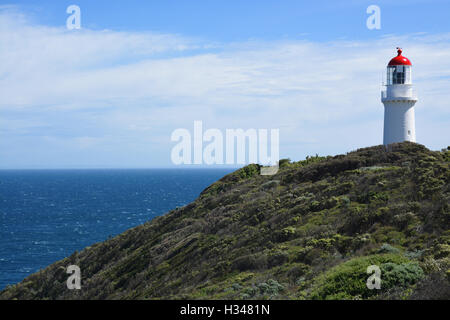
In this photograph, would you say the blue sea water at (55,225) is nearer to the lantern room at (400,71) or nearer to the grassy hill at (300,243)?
the grassy hill at (300,243)

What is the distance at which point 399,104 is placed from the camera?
30.6 meters

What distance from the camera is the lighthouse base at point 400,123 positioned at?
1198 inches

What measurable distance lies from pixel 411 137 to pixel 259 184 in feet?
34.5

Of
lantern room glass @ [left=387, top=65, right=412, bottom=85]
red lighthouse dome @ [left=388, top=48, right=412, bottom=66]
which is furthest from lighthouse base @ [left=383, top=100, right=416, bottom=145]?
red lighthouse dome @ [left=388, top=48, right=412, bottom=66]

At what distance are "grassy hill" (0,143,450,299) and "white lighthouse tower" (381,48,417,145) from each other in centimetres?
188

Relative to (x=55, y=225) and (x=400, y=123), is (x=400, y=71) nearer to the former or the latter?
(x=400, y=123)

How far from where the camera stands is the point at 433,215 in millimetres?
17062

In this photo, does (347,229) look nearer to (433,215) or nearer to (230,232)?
(433,215)

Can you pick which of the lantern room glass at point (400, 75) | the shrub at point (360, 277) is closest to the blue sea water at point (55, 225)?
the lantern room glass at point (400, 75)

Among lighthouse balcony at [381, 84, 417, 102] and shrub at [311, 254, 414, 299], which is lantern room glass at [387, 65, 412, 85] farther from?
shrub at [311, 254, 414, 299]

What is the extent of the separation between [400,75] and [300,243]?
726 inches

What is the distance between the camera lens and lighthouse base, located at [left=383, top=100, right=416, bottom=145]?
30.4 m

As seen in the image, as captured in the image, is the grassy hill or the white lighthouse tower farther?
the white lighthouse tower

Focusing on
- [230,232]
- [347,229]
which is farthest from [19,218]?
[347,229]
